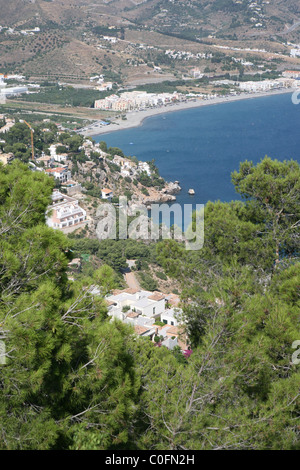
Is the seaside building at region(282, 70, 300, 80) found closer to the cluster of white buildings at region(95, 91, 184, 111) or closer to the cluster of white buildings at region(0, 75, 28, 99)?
the cluster of white buildings at region(95, 91, 184, 111)

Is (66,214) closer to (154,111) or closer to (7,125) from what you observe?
(7,125)

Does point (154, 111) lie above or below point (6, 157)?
below

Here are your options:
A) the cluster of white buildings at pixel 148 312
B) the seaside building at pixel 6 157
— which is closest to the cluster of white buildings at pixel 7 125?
the seaside building at pixel 6 157

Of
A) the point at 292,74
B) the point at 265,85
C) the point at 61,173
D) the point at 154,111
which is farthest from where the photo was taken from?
the point at 292,74

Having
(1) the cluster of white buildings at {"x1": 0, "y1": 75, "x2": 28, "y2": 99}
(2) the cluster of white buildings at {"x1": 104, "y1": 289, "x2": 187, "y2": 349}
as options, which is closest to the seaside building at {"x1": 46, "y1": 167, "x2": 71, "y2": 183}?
(2) the cluster of white buildings at {"x1": 104, "y1": 289, "x2": 187, "y2": 349}

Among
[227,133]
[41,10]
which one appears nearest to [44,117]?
[227,133]

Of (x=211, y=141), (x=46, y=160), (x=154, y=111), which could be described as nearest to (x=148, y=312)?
(x=46, y=160)

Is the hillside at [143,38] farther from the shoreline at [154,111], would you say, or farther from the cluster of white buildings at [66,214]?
the cluster of white buildings at [66,214]
